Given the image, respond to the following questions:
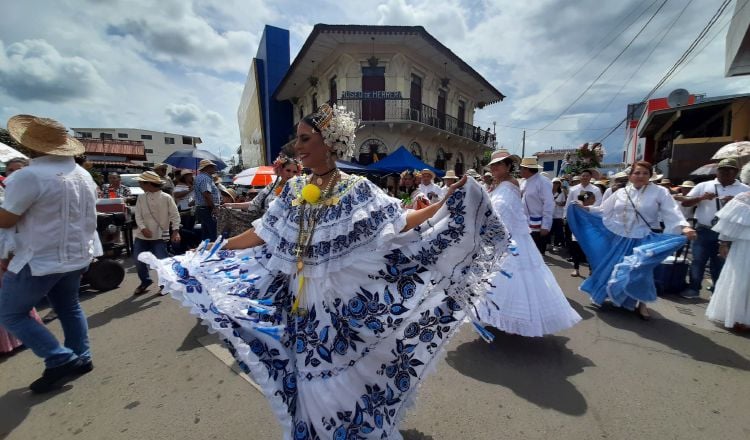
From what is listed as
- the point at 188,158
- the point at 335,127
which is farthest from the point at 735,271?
the point at 188,158

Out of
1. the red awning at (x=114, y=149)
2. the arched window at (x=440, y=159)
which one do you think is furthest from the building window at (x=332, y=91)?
the red awning at (x=114, y=149)

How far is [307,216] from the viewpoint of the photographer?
1.89 meters

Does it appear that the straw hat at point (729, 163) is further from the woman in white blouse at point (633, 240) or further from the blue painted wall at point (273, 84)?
the blue painted wall at point (273, 84)

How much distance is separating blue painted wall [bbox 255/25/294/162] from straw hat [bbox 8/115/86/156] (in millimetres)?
22428

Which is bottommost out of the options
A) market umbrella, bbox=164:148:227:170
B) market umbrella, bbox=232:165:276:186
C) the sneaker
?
the sneaker

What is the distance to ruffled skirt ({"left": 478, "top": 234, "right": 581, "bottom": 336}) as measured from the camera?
3086mm

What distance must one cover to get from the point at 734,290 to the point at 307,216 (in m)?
4.82

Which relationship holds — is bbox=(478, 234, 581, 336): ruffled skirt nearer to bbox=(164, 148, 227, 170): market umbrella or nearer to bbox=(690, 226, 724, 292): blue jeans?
bbox=(690, 226, 724, 292): blue jeans

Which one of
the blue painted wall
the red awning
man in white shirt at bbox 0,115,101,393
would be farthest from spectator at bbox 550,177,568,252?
the red awning

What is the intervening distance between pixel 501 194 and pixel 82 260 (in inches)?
154

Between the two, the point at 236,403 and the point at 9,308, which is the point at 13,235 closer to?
the point at 9,308

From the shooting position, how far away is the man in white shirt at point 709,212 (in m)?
4.42

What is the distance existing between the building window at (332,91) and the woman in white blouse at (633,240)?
16155 millimetres

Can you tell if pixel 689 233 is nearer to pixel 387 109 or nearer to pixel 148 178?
pixel 148 178
